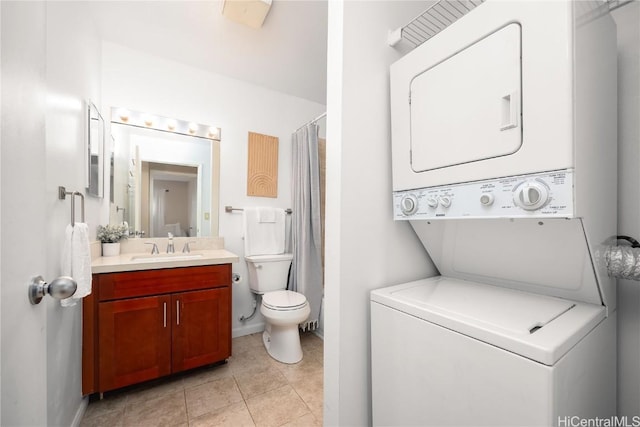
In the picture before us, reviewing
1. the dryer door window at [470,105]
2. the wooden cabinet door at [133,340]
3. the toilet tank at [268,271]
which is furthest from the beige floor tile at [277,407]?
the dryer door window at [470,105]

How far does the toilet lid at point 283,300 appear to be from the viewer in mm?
2016

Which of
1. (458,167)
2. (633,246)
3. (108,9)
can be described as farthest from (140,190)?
(633,246)

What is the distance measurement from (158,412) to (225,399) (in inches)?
14.8

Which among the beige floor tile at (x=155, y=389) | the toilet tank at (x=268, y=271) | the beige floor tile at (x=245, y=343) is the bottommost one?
the beige floor tile at (x=245, y=343)

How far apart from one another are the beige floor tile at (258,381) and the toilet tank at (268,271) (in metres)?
0.67

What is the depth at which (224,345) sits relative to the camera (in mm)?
1938

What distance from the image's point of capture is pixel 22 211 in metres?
0.61

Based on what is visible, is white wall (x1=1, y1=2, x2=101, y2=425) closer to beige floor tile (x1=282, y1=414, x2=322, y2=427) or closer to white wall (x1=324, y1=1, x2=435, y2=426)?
white wall (x1=324, y1=1, x2=435, y2=426)

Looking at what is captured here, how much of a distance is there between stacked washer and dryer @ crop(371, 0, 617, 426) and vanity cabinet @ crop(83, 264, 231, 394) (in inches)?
54.2

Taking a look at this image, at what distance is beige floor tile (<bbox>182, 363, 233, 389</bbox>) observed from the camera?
182 centimetres

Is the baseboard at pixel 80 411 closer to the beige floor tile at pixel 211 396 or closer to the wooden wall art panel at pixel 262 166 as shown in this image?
the beige floor tile at pixel 211 396

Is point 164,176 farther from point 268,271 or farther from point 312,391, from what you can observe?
point 312,391

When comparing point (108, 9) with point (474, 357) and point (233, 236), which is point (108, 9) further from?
point (474, 357)

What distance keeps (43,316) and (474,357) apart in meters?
1.19
